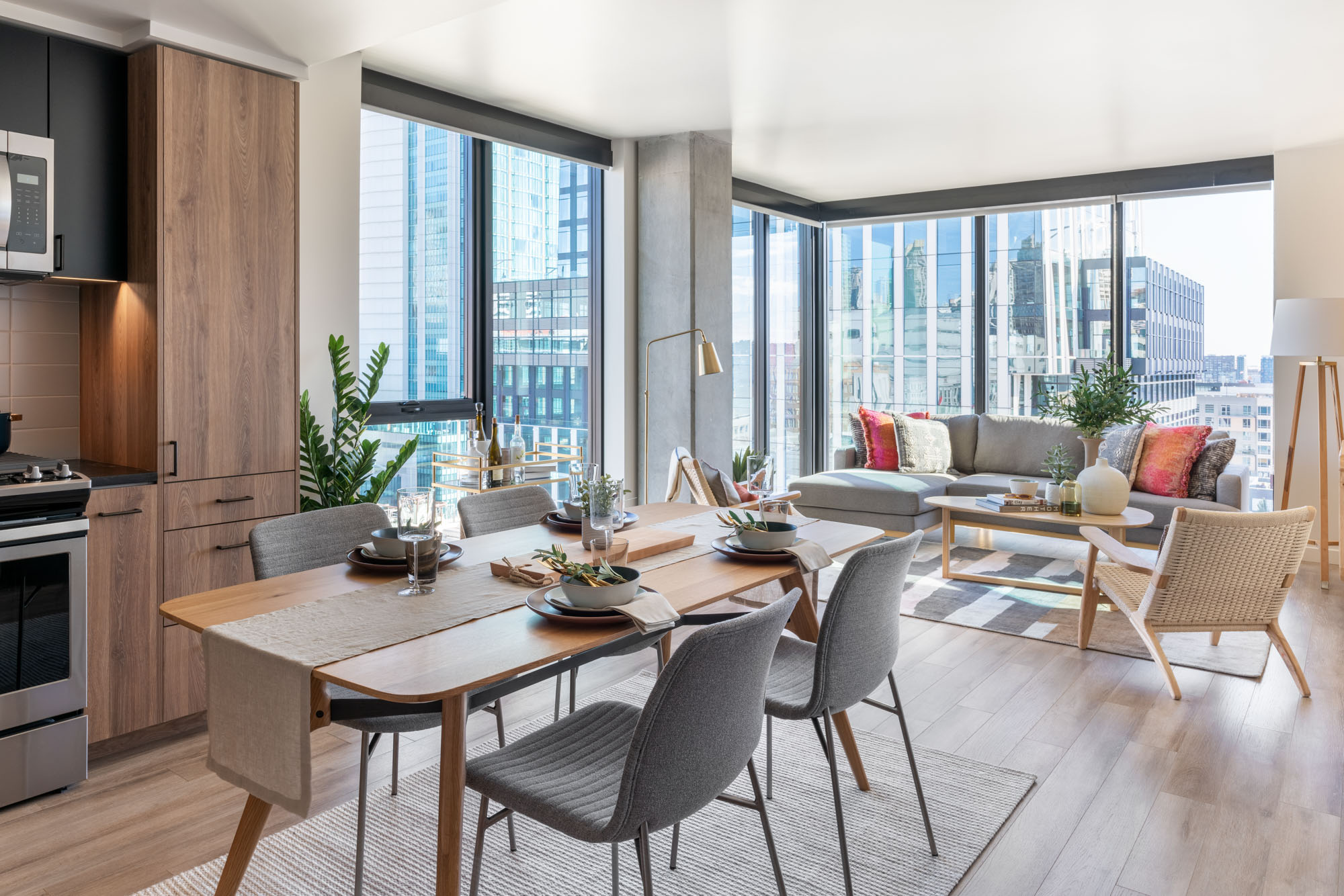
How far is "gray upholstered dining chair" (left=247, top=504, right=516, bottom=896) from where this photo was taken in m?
2.08

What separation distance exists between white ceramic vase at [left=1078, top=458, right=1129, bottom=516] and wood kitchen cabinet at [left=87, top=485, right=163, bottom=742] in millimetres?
4215

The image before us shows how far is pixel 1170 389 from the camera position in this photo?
664cm

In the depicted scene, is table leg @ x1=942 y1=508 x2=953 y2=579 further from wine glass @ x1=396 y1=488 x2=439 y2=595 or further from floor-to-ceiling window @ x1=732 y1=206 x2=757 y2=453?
wine glass @ x1=396 y1=488 x2=439 y2=595

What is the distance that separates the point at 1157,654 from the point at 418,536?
2.86 m

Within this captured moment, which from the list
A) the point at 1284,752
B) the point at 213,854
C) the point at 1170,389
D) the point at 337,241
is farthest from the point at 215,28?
the point at 1170,389

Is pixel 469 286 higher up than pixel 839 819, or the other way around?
pixel 469 286

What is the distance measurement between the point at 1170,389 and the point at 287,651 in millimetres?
6645

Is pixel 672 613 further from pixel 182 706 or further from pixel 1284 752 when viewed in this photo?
pixel 1284 752

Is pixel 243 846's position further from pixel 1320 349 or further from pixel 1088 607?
pixel 1320 349

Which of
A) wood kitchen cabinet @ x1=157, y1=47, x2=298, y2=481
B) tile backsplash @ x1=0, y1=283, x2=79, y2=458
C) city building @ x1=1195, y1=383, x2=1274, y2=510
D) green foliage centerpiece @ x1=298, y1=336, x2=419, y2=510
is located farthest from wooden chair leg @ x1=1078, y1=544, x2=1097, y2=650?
tile backsplash @ x1=0, y1=283, x2=79, y2=458

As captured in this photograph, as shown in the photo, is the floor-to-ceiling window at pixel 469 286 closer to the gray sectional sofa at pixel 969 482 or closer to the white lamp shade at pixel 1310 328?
the gray sectional sofa at pixel 969 482

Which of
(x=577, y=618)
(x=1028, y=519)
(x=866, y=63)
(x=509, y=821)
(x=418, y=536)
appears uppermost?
(x=866, y=63)

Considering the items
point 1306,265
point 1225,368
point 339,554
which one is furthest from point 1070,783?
point 1225,368

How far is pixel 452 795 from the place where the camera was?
160 cm
